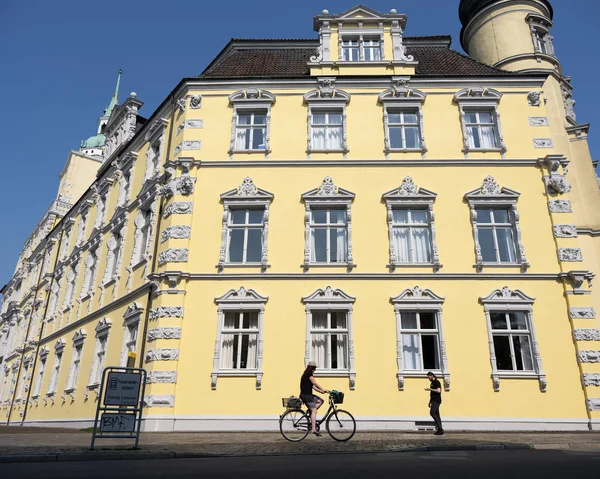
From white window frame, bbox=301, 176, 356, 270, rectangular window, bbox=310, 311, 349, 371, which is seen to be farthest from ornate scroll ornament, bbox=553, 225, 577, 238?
rectangular window, bbox=310, 311, 349, 371

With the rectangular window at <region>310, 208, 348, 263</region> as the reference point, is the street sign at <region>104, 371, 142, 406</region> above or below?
below

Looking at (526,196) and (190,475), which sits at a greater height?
(526,196)

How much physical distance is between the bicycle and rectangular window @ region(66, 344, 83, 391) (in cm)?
1672

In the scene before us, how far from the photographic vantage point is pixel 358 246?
18.5 m

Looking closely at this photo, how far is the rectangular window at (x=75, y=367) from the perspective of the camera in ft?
80.3

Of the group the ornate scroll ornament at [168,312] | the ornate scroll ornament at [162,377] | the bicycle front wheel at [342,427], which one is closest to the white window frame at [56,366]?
the ornate scroll ornament at [168,312]

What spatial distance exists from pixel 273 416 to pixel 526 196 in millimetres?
12827

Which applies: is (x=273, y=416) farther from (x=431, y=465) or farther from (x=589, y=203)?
(x=589, y=203)

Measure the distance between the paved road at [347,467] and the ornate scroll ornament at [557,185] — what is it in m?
12.5

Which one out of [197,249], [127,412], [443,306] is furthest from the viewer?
[197,249]

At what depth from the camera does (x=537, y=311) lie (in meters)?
17.5

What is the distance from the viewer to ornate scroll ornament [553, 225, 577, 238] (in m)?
18.4

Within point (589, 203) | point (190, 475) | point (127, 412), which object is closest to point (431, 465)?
point (190, 475)

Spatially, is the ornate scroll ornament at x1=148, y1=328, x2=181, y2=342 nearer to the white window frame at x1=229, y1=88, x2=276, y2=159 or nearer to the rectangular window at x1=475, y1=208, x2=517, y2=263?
the white window frame at x1=229, y1=88, x2=276, y2=159
